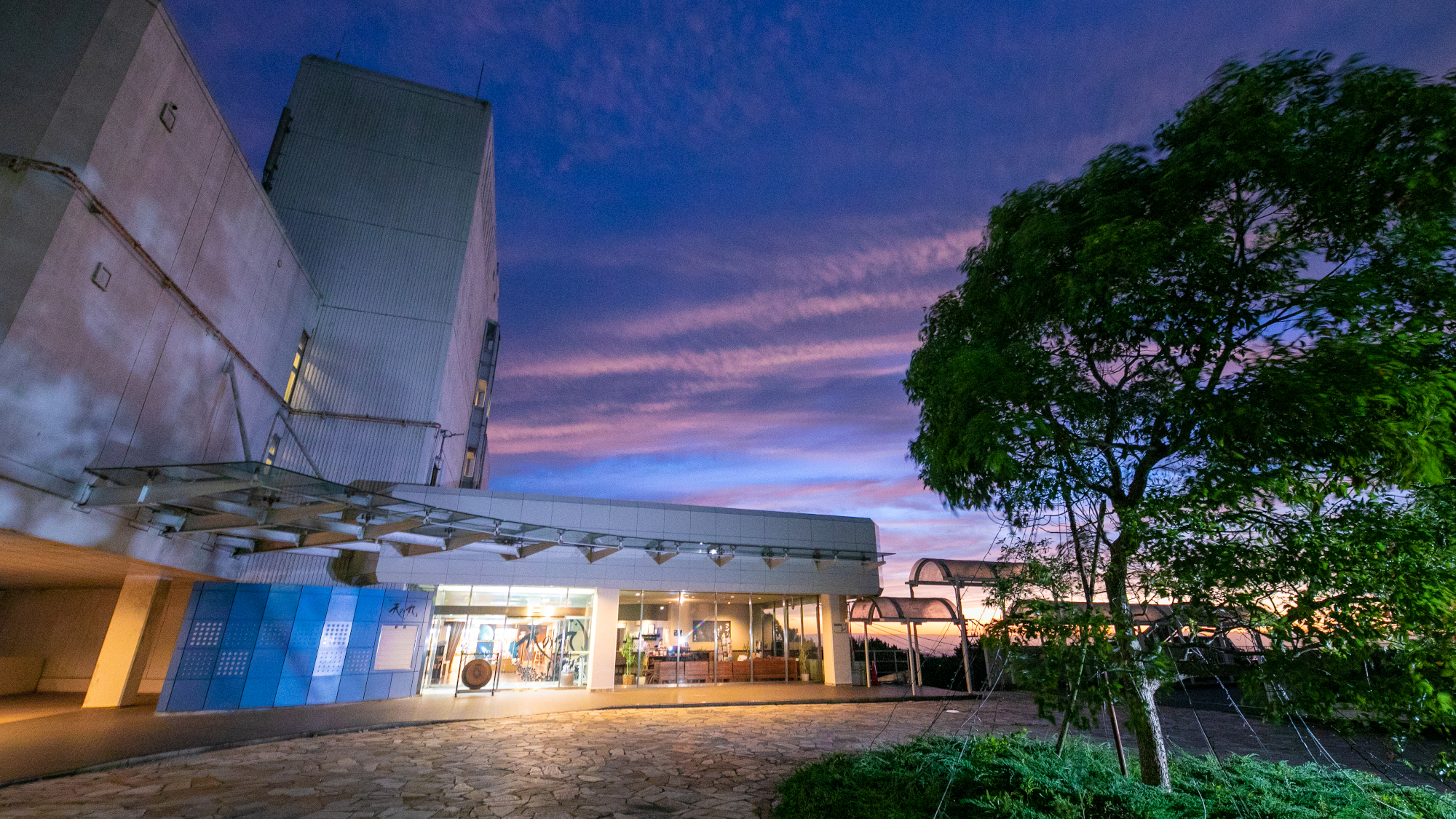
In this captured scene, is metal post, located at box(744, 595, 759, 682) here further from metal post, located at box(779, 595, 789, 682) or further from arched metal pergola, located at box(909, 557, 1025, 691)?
arched metal pergola, located at box(909, 557, 1025, 691)

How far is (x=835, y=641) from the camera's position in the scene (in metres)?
21.9

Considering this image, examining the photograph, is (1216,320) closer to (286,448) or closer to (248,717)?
(248,717)

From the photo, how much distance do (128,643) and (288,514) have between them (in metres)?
9.76

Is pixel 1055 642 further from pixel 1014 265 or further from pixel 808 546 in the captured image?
pixel 808 546

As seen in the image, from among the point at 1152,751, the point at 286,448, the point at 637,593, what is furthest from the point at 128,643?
the point at 1152,751

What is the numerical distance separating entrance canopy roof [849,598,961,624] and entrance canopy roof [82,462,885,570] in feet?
34.2

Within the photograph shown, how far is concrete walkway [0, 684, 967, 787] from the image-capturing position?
351 inches

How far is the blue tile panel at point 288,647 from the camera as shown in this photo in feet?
46.7

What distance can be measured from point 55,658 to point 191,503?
1489 cm

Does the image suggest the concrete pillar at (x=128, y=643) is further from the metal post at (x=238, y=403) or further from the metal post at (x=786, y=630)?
the metal post at (x=786, y=630)

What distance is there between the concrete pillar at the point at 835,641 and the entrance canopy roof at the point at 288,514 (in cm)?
936

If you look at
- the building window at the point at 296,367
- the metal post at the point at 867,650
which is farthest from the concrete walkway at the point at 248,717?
the building window at the point at 296,367

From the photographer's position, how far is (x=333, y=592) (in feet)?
53.0

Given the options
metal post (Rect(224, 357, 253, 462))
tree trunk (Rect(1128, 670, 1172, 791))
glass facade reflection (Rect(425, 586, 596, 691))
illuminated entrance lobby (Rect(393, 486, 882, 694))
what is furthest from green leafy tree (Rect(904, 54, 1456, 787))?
glass facade reflection (Rect(425, 586, 596, 691))
